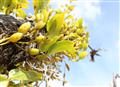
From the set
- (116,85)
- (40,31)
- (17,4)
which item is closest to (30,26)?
(40,31)

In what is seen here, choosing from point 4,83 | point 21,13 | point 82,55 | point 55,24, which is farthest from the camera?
point 82,55

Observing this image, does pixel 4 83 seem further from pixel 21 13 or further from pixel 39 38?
pixel 21 13

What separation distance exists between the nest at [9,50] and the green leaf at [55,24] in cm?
7

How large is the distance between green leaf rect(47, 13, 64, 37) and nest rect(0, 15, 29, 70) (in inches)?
2.7

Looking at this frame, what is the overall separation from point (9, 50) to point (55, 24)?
13 centimetres

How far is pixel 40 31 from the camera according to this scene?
29.4 inches

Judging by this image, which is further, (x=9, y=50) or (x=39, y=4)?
(x=39, y=4)

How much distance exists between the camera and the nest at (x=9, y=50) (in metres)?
0.68

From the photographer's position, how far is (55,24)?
747mm

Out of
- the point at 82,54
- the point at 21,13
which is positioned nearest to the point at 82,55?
the point at 82,54

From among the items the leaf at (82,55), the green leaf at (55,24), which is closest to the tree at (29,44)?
the green leaf at (55,24)

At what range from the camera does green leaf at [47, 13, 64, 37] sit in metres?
0.73

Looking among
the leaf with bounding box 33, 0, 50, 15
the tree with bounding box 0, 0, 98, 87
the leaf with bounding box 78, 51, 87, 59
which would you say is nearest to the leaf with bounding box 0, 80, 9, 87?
the tree with bounding box 0, 0, 98, 87

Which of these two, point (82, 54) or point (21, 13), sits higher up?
point (21, 13)
